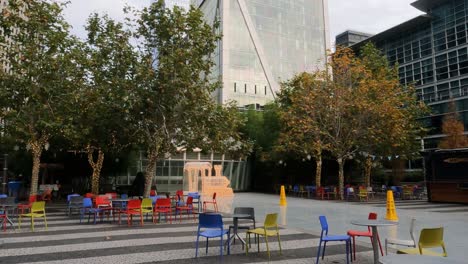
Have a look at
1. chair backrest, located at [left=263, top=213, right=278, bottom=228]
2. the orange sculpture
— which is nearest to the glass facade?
the orange sculpture

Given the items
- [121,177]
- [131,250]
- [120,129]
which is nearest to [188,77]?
[120,129]

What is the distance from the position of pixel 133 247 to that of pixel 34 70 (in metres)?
11.5

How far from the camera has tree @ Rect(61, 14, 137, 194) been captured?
16.8 metres

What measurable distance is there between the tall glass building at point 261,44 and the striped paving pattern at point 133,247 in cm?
3684

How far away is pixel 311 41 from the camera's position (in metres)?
58.9

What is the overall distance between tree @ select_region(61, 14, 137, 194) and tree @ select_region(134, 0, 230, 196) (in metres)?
0.64

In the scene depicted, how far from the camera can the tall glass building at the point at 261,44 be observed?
163ft

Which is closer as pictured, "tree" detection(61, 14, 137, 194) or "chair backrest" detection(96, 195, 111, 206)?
"chair backrest" detection(96, 195, 111, 206)

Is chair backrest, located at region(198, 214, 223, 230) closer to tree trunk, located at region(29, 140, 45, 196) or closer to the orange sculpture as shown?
tree trunk, located at region(29, 140, 45, 196)

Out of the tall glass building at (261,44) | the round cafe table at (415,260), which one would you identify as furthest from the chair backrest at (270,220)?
the tall glass building at (261,44)

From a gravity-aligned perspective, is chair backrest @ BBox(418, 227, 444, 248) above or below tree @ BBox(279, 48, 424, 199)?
below

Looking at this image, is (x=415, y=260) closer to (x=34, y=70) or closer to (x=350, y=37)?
(x=34, y=70)

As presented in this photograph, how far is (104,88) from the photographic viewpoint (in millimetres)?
17266

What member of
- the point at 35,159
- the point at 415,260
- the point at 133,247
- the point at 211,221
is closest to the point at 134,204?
the point at 133,247
